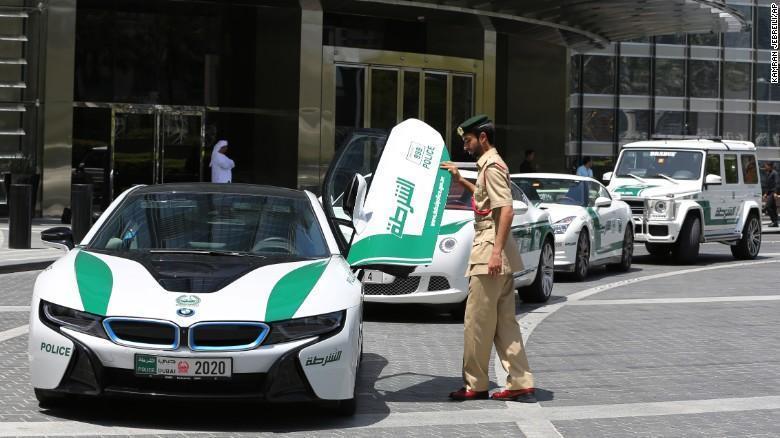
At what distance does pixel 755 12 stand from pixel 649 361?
4388 cm

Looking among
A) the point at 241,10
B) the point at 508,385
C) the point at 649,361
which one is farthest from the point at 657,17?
the point at 508,385

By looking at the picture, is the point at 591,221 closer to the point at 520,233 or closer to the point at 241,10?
the point at 520,233

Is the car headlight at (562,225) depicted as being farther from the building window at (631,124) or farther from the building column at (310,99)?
the building window at (631,124)

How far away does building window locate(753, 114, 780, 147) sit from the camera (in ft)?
168

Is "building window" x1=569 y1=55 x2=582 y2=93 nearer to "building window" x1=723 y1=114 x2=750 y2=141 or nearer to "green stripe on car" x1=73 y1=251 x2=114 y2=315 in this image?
"building window" x1=723 y1=114 x2=750 y2=141

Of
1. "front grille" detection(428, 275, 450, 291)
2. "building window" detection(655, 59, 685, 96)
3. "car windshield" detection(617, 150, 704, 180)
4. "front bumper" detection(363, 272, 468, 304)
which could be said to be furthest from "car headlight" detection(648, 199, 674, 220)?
"building window" detection(655, 59, 685, 96)

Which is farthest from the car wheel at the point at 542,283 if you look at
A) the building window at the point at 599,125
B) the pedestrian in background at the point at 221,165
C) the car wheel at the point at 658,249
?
the building window at the point at 599,125

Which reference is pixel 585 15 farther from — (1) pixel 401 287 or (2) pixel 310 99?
(1) pixel 401 287

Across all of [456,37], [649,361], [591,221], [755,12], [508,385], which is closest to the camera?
[508,385]

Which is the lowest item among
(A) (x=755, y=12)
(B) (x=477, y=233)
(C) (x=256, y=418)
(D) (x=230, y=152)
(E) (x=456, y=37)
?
(C) (x=256, y=418)

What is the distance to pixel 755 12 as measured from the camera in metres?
51.2

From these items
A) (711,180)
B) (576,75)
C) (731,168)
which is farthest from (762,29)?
Result: (711,180)

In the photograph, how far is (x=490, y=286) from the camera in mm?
8016

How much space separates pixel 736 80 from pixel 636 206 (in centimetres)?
3128
